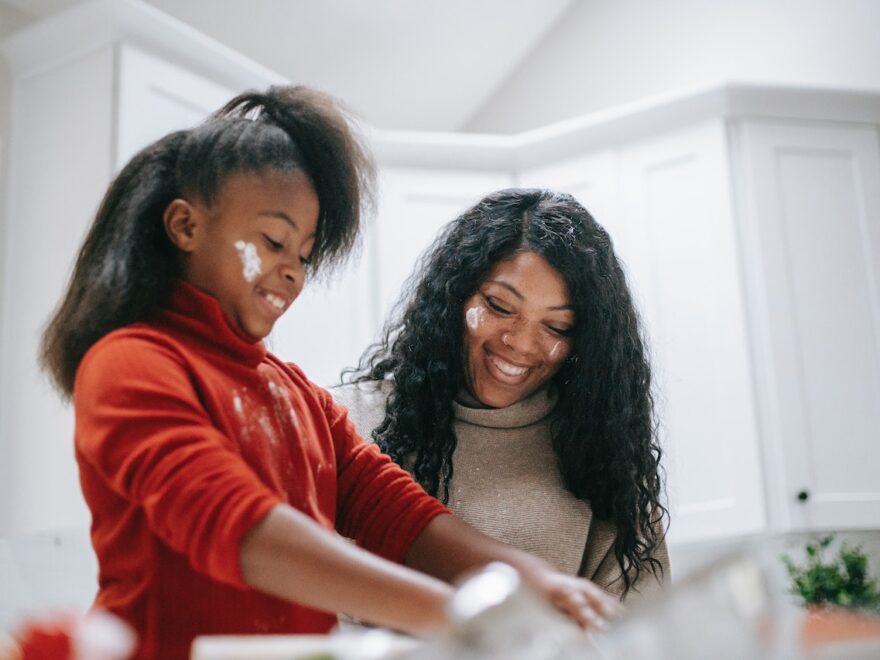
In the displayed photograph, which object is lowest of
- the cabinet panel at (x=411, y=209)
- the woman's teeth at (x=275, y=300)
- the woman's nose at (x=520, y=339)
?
the woman's teeth at (x=275, y=300)

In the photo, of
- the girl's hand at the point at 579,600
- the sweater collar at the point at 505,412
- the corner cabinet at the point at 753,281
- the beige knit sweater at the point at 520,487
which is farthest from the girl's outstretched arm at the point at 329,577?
the corner cabinet at the point at 753,281

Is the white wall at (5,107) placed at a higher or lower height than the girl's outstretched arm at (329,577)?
higher

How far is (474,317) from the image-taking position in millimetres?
1493

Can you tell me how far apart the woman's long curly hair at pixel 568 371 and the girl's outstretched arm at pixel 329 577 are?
26.1 inches

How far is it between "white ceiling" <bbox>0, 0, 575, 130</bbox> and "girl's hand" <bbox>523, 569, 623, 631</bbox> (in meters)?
1.98

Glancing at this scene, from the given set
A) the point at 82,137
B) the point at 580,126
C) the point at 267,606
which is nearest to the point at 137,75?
the point at 82,137

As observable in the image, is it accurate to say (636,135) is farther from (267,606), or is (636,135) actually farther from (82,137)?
(267,606)

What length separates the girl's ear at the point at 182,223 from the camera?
88 cm

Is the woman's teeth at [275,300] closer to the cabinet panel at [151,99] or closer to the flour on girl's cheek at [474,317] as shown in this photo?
the flour on girl's cheek at [474,317]

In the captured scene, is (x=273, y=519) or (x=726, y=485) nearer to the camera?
(x=273, y=519)

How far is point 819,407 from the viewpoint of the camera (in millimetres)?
2576

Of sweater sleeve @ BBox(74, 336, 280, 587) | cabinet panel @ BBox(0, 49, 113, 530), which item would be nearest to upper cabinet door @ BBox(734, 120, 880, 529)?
cabinet panel @ BBox(0, 49, 113, 530)

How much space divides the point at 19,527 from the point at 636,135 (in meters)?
1.65

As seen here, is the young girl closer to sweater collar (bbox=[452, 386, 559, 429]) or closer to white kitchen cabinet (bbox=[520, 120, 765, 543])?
sweater collar (bbox=[452, 386, 559, 429])
